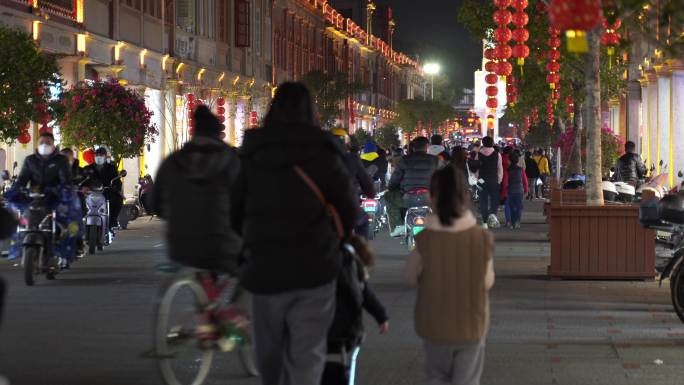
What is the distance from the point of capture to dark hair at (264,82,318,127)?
24.3 feet

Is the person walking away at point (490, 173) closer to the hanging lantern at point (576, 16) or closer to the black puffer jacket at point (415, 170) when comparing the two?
the black puffer jacket at point (415, 170)

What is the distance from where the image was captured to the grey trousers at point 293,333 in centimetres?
716

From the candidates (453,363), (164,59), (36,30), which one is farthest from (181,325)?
(164,59)

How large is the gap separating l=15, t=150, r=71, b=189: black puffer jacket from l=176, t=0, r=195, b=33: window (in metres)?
28.4

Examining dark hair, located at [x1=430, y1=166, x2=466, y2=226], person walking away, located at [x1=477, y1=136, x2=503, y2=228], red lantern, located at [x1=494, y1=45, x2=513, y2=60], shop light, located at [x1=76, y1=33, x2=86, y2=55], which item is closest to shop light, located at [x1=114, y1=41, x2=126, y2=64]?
shop light, located at [x1=76, y1=33, x2=86, y2=55]

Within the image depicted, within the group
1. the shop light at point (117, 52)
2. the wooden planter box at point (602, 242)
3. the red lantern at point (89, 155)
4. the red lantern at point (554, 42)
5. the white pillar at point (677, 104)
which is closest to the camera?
the wooden planter box at point (602, 242)

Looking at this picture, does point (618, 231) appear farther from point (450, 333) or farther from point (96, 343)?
point (450, 333)

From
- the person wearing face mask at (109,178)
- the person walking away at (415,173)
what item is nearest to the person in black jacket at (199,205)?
the person walking away at (415,173)

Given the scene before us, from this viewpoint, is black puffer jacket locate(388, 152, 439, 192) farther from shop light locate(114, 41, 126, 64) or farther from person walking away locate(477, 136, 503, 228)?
shop light locate(114, 41, 126, 64)

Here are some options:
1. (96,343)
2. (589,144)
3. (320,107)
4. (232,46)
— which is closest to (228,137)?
(232,46)

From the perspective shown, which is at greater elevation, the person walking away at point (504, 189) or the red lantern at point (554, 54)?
the red lantern at point (554, 54)

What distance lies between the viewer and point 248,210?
734 cm

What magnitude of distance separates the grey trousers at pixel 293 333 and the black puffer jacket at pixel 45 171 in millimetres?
11671

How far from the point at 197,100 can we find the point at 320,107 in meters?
30.5
